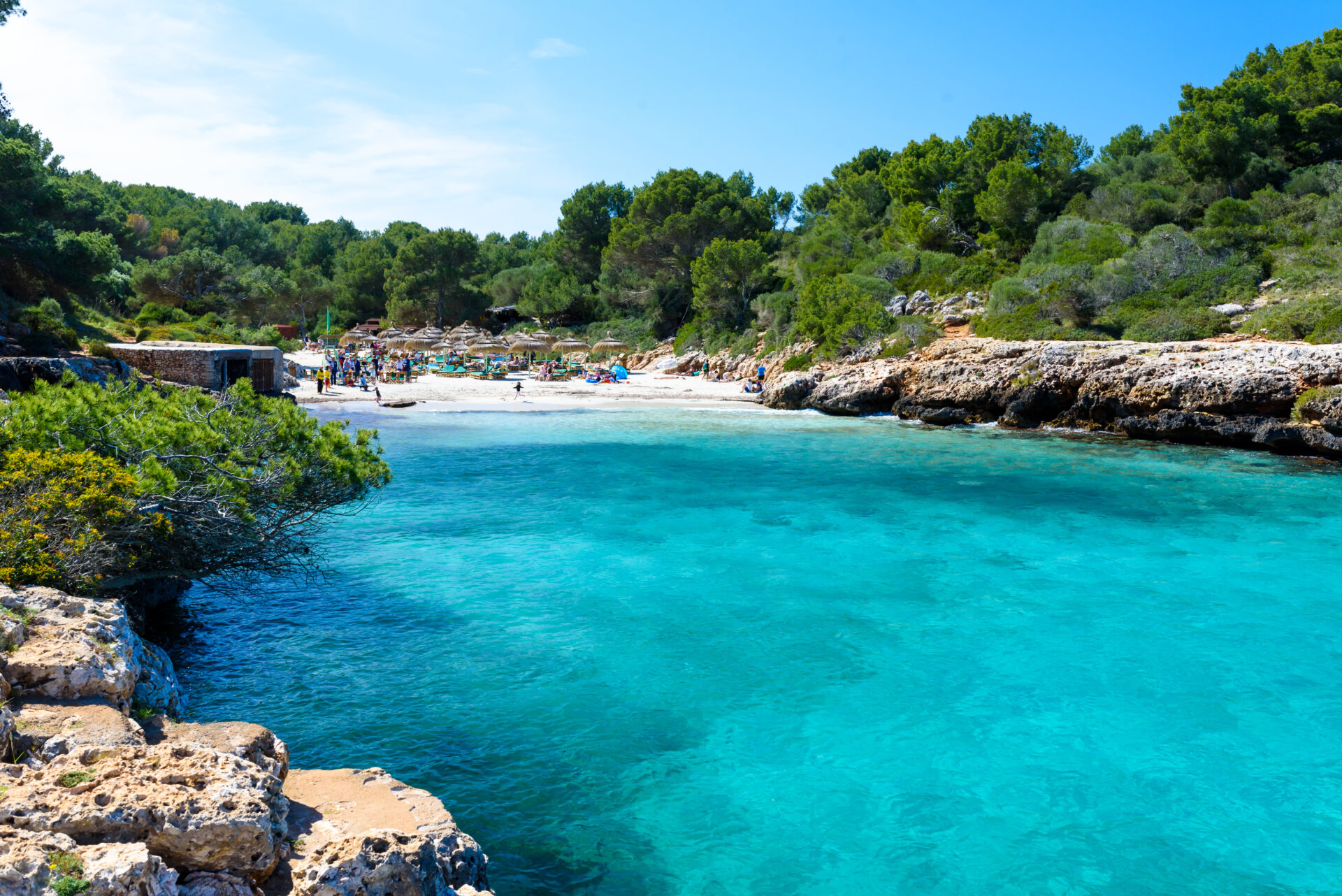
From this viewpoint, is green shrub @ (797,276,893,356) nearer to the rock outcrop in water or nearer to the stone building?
the stone building

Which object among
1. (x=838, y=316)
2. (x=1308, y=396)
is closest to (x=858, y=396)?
(x=838, y=316)

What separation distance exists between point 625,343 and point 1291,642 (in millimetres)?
40942

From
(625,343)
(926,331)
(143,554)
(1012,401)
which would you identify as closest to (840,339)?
(926,331)

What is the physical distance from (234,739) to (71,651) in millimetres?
1159

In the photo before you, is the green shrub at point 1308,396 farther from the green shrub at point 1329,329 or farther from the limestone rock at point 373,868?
the limestone rock at point 373,868

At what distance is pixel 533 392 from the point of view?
37.1 metres

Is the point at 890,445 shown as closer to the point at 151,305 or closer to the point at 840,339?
the point at 840,339

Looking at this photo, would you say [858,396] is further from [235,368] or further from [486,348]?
[486,348]

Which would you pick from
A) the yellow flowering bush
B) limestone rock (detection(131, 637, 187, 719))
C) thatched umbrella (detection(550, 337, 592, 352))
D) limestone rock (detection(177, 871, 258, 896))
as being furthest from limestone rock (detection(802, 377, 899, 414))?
limestone rock (detection(177, 871, 258, 896))

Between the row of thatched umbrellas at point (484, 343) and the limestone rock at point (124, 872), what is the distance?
41.7 metres

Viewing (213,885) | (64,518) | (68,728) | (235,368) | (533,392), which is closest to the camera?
(213,885)

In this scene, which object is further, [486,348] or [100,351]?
[486,348]

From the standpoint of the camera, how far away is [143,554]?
7.37 m

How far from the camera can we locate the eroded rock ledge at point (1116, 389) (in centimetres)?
2147
